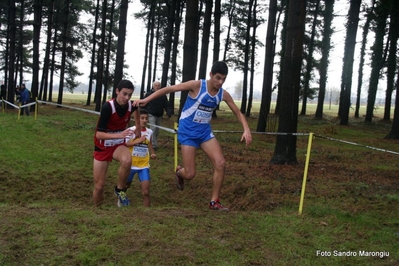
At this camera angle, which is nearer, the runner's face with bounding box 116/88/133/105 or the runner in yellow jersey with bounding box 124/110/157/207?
the runner's face with bounding box 116/88/133/105

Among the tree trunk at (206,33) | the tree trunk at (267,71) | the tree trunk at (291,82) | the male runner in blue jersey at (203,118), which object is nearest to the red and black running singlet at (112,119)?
the male runner in blue jersey at (203,118)

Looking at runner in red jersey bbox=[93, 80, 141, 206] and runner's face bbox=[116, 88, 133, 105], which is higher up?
runner's face bbox=[116, 88, 133, 105]

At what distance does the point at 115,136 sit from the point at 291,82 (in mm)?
5621

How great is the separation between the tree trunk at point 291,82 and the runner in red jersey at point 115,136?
4686mm

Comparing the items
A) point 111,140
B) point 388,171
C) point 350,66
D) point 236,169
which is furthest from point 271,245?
point 350,66

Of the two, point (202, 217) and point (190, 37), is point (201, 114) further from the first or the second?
point (190, 37)

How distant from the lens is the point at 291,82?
982 centimetres

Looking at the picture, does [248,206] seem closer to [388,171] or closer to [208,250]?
[208,250]

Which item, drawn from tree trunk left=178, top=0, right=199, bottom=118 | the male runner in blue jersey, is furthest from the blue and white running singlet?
tree trunk left=178, top=0, right=199, bottom=118

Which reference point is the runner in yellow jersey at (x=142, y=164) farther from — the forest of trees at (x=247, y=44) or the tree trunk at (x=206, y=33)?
the tree trunk at (x=206, y=33)

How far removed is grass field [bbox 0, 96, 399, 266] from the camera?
4.02 metres

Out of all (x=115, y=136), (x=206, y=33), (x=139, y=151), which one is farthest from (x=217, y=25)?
(x=115, y=136)

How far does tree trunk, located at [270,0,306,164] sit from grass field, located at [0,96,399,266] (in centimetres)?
51

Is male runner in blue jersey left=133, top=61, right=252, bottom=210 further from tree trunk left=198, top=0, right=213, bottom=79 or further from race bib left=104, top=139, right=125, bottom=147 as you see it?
tree trunk left=198, top=0, right=213, bottom=79
